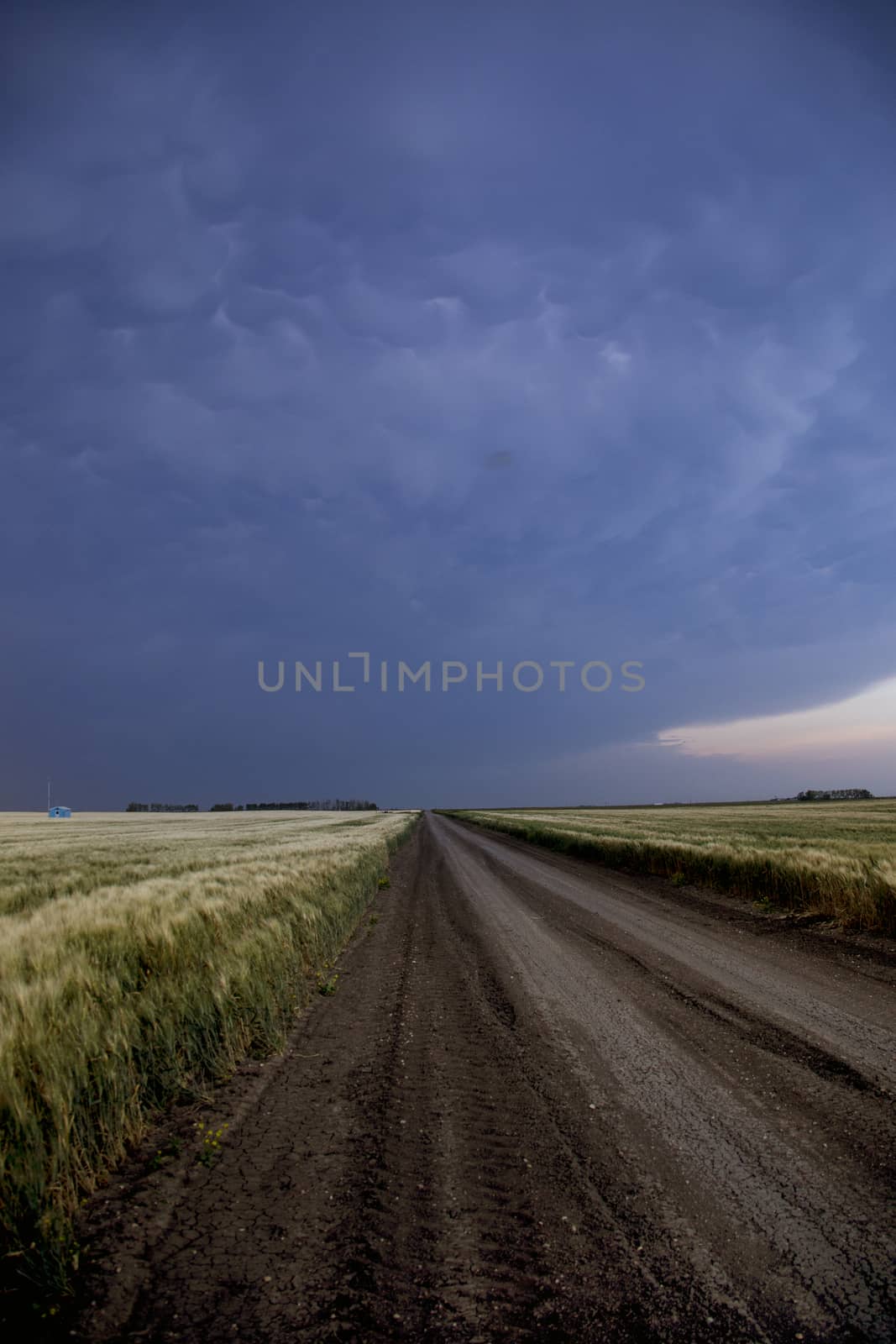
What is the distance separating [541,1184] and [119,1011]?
3458 millimetres

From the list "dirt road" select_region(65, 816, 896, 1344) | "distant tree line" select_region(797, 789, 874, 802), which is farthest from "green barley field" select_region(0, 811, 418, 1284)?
"distant tree line" select_region(797, 789, 874, 802)

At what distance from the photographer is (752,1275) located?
2.78 m

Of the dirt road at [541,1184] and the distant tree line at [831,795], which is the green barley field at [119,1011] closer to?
the dirt road at [541,1184]

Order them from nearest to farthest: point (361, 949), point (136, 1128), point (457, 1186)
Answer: point (457, 1186), point (136, 1128), point (361, 949)

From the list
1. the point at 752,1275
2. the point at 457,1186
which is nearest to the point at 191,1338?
the point at 457,1186

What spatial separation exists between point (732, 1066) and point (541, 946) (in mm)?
5006

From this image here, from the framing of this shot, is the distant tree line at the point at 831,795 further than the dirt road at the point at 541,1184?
Yes

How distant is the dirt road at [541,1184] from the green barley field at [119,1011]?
1.21 feet

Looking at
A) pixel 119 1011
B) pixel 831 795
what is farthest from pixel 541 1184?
pixel 831 795

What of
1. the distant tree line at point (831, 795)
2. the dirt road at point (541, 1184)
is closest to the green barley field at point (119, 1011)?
the dirt road at point (541, 1184)

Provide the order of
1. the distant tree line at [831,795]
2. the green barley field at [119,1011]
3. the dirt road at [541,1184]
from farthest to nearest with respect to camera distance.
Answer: the distant tree line at [831,795]
the green barley field at [119,1011]
the dirt road at [541,1184]

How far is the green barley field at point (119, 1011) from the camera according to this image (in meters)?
3.36

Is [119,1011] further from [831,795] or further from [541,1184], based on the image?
[831,795]

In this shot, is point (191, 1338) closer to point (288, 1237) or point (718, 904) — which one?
point (288, 1237)
